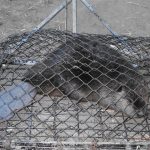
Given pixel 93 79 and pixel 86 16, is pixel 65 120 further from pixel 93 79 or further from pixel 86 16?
pixel 86 16

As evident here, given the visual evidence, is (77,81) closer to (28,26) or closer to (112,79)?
(112,79)

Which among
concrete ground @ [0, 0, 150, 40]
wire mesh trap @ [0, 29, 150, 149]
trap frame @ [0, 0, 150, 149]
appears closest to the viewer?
trap frame @ [0, 0, 150, 149]

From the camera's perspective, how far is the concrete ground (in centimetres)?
610

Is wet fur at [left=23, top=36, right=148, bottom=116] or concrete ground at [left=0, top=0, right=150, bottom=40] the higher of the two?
concrete ground at [left=0, top=0, right=150, bottom=40]

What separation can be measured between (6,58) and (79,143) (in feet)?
3.66

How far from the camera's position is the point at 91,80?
3.31 meters

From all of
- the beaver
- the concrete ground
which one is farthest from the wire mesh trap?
the concrete ground

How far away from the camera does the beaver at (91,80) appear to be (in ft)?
10.9

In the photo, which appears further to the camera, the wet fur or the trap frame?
the wet fur

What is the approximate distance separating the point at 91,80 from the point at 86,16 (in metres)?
3.23

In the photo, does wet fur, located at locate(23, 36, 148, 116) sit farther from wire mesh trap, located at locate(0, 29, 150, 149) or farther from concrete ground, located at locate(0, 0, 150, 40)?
concrete ground, located at locate(0, 0, 150, 40)

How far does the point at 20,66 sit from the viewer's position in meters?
3.96

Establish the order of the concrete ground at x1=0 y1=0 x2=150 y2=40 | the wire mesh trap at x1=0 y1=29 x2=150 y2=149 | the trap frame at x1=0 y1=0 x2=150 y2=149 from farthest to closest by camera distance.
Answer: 1. the concrete ground at x1=0 y1=0 x2=150 y2=40
2. the wire mesh trap at x1=0 y1=29 x2=150 y2=149
3. the trap frame at x1=0 y1=0 x2=150 y2=149

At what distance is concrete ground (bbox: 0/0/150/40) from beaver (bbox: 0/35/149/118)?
251 centimetres
